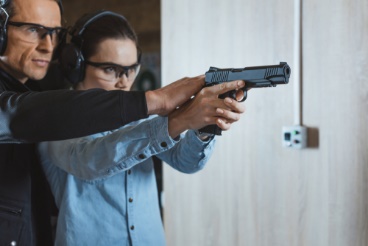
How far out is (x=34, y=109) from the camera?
1062 millimetres

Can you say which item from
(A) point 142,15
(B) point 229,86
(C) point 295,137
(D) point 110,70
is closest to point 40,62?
(D) point 110,70

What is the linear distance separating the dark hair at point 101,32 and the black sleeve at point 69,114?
0.43m

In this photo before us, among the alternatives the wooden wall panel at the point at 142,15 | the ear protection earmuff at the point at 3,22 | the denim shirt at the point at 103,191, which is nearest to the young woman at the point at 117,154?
the denim shirt at the point at 103,191

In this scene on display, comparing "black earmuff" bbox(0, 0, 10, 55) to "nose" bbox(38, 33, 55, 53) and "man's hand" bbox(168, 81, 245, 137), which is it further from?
"man's hand" bbox(168, 81, 245, 137)

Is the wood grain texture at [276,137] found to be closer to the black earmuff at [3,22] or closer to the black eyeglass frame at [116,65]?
the black eyeglass frame at [116,65]

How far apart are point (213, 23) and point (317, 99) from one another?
646mm

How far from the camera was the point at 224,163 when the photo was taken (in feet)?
6.82

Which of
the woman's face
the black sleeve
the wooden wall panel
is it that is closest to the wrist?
the black sleeve

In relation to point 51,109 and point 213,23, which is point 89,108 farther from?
point 213,23

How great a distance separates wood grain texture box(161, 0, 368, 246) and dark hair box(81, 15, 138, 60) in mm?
668

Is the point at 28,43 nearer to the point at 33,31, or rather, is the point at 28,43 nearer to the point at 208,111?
the point at 33,31

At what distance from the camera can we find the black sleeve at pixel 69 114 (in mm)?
1047

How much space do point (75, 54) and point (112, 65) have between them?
123 millimetres

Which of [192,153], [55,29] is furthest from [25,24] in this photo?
[192,153]
